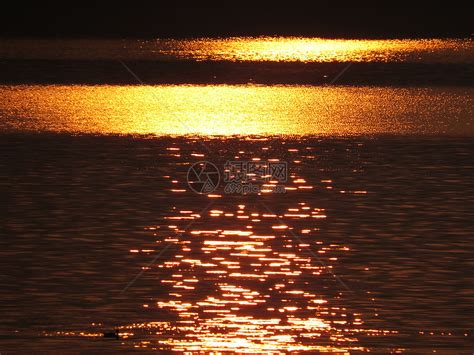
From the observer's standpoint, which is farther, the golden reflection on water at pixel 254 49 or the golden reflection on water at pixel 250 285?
the golden reflection on water at pixel 254 49

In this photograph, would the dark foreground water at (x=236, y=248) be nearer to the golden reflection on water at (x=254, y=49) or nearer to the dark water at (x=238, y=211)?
the dark water at (x=238, y=211)

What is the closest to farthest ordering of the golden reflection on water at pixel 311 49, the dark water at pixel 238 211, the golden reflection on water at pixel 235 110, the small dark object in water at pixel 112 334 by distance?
the small dark object in water at pixel 112 334
the dark water at pixel 238 211
the golden reflection on water at pixel 235 110
the golden reflection on water at pixel 311 49

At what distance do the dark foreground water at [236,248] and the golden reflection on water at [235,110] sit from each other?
0.53 m

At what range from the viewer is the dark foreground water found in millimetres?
4359

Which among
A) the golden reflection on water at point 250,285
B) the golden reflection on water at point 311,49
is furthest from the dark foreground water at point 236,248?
the golden reflection on water at point 311,49

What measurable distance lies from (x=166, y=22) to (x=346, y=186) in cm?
921

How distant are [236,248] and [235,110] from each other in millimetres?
3727

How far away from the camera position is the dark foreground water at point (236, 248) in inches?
172

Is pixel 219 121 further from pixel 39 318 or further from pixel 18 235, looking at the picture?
pixel 39 318

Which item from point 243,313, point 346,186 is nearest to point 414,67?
point 346,186

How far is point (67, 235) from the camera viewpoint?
18.6ft

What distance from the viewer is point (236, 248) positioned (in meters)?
5.53

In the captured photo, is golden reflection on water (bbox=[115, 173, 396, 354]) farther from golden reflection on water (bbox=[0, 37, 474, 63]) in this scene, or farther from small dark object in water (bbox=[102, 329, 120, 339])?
golden reflection on water (bbox=[0, 37, 474, 63])

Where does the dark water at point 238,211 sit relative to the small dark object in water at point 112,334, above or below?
above
